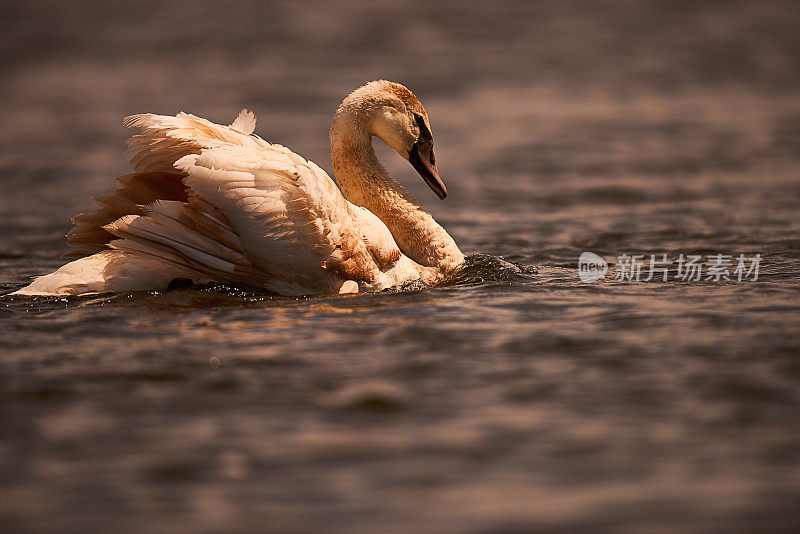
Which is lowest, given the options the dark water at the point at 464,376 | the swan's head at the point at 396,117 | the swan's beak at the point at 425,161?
the dark water at the point at 464,376

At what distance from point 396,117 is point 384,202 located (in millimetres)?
615

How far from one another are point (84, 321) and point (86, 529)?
2637 mm

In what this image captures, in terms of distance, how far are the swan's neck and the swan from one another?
40 cm

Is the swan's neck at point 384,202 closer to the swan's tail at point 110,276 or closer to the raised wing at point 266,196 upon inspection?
the raised wing at point 266,196

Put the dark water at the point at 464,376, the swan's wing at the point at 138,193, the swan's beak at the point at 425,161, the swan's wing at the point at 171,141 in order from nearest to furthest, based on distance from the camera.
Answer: the dark water at the point at 464,376 < the swan's wing at the point at 171,141 < the swan's wing at the point at 138,193 < the swan's beak at the point at 425,161

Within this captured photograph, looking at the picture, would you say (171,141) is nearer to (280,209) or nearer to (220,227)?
(220,227)

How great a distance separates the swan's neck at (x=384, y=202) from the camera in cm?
729

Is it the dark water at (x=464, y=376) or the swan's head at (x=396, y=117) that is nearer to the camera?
the dark water at (x=464, y=376)

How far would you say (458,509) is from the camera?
11.4 feet

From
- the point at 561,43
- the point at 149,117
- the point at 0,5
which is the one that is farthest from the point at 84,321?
the point at 0,5

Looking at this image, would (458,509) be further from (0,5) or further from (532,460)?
(0,5)

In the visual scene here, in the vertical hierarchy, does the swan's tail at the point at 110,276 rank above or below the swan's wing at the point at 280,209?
below
